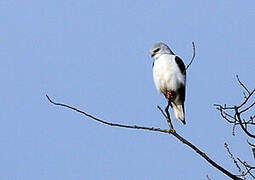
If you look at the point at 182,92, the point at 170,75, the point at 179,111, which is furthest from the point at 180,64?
the point at 179,111

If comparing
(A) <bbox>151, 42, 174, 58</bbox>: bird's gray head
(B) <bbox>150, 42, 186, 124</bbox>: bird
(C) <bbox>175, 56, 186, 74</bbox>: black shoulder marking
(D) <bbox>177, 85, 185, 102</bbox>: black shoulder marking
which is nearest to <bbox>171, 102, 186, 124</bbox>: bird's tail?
(B) <bbox>150, 42, 186, 124</bbox>: bird

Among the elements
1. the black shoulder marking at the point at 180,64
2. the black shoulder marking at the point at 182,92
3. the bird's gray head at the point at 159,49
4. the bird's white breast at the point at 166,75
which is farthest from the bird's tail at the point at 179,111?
the bird's gray head at the point at 159,49

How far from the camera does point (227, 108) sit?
495cm

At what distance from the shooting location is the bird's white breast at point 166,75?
787cm

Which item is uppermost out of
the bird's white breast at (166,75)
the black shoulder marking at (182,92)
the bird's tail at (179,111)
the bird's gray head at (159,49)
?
the bird's gray head at (159,49)

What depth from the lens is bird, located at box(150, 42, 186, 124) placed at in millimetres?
7887

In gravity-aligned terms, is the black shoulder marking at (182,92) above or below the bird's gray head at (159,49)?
below

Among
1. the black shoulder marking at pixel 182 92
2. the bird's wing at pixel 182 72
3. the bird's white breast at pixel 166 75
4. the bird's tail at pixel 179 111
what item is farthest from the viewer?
the bird's tail at pixel 179 111

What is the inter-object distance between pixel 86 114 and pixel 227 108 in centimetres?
183

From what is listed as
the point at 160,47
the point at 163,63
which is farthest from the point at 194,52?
the point at 160,47

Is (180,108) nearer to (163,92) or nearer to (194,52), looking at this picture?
(163,92)

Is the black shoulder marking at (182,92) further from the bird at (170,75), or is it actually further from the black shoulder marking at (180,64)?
the black shoulder marking at (180,64)

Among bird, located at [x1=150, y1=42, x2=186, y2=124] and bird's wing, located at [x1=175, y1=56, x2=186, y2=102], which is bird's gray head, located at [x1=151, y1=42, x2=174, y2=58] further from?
bird's wing, located at [x1=175, y1=56, x2=186, y2=102]

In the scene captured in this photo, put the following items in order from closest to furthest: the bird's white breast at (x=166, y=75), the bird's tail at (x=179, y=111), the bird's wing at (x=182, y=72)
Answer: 1. the bird's white breast at (x=166, y=75)
2. the bird's wing at (x=182, y=72)
3. the bird's tail at (x=179, y=111)
